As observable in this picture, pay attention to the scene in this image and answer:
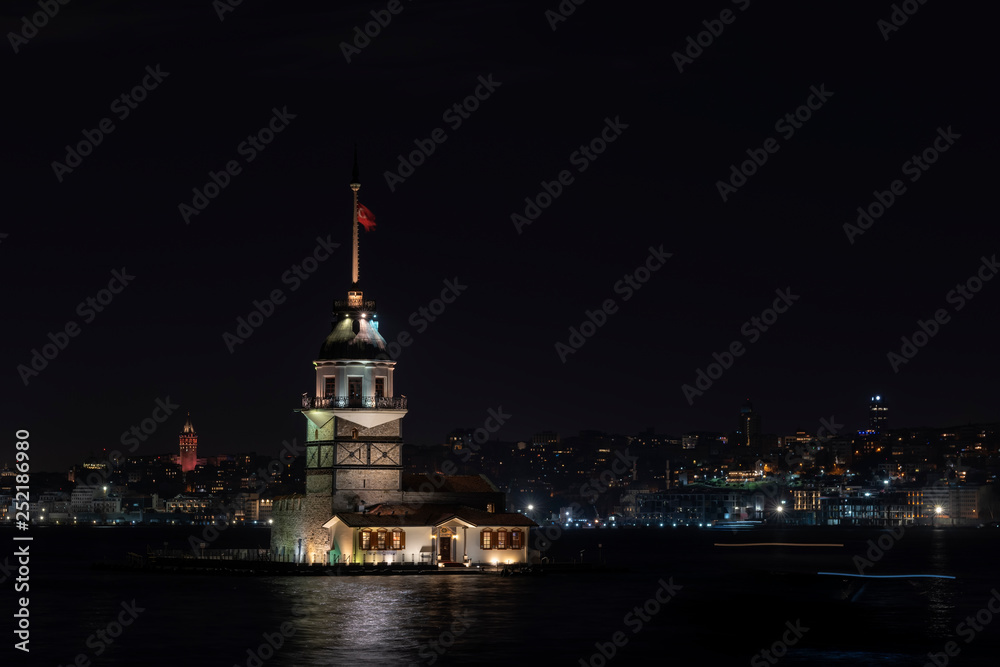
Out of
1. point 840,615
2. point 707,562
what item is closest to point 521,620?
point 840,615

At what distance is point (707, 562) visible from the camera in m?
134

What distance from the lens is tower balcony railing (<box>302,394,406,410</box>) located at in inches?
3418

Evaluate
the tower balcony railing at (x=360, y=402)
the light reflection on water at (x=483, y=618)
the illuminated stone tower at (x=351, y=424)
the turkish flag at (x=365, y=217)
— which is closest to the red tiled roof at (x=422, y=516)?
the illuminated stone tower at (x=351, y=424)

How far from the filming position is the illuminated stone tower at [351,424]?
284 feet

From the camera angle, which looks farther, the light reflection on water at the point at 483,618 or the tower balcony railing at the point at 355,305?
the tower balcony railing at the point at 355,305

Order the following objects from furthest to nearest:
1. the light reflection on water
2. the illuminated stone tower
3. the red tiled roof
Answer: the illuminated stone tower < the red tiled roof < the light reflection on water

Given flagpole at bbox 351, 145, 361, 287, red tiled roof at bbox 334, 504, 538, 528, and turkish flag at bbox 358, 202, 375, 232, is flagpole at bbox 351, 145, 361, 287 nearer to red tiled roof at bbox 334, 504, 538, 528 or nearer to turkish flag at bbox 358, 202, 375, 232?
turkish flag at bbox 358, 202, 375, 232

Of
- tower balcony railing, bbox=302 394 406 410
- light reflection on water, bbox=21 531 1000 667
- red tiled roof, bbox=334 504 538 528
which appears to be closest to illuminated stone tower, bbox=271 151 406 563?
tower balcony railing, bbox=302 394 406 410

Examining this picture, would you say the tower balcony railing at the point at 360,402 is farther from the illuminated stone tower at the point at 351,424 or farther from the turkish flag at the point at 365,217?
the turkish flag at the point at 365,217

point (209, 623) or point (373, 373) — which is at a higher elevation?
point (373, 373)

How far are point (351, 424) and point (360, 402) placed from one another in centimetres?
132

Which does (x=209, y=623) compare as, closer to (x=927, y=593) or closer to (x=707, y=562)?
(x=927, y=593)

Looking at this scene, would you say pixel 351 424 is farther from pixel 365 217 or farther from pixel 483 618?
pixel 483 618

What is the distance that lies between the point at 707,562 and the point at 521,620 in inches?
2831
